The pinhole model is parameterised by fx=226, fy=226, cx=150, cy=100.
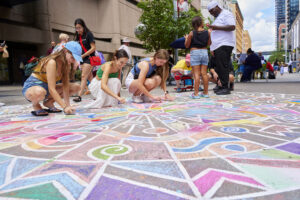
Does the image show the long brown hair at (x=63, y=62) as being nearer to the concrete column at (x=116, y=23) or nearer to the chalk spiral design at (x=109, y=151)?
the chalk spiral design at (x=109, y=151)

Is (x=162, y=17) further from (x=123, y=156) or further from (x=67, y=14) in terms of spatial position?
(x=67, y=14)

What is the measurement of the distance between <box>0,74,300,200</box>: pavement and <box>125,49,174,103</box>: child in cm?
174

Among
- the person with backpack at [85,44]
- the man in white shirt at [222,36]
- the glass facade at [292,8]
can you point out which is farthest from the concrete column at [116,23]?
the glass facade at [292,8]

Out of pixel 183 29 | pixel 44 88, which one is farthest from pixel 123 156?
pixel 183 29

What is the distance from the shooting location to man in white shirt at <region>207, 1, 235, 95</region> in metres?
4.61

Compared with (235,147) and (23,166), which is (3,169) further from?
(235,147)

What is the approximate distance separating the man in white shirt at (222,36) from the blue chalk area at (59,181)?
14.2 ft

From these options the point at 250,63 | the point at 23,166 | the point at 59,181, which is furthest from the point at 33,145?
the point at 250,63

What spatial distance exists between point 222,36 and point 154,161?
413 centimetres

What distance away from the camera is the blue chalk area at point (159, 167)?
1.12 meters

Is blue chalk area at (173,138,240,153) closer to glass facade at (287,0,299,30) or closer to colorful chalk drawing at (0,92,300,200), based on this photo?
colorful chalk drawing at (0,92,300,200)

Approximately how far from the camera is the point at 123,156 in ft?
4.43

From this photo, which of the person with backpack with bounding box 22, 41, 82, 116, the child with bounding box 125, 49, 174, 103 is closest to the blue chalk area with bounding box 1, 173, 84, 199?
the person with backpack with bounding box 22, 41, 82, 116

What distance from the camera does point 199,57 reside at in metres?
4.54
